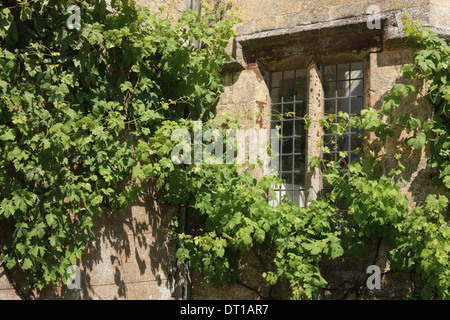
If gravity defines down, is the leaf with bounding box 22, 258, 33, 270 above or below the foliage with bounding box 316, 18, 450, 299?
below

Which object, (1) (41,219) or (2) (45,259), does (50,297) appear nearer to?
(2) (45,259)

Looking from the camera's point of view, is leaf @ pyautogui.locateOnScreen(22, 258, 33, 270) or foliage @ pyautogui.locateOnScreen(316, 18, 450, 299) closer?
leaf @ pyautogui.locateOnScreen(22, 258, 33, 270)

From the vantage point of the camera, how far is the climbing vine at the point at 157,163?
418 centimetres

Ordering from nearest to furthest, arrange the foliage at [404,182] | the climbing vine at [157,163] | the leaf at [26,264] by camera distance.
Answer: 1. the leaf at [26,264]
2. the climbing vine at [157,163]
3. the foliage at [404,182]

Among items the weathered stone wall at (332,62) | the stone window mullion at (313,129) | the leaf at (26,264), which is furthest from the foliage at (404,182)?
the leaf at (26,264)

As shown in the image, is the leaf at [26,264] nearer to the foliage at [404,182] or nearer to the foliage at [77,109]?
the foliage at [77,109]

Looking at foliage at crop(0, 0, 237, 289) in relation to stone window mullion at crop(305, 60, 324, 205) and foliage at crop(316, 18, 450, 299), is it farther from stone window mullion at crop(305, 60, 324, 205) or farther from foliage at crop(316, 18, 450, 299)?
foliage at crop(316, 18, 450, 299)

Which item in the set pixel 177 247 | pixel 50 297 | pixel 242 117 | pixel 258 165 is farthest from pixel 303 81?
pixel 50 297

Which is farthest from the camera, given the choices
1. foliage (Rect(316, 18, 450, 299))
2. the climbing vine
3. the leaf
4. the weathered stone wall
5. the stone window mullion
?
the stone window mullion

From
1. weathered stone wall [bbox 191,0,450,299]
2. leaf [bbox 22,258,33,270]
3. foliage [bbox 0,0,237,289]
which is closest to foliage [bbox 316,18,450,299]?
weathered stone wall [bbox 191,0,450,299]

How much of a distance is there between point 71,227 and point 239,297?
77.9 inches

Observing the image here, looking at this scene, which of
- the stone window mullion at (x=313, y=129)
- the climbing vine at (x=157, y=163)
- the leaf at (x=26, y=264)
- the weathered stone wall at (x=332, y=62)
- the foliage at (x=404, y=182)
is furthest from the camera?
the stone window mullion at (x=313, y=129)

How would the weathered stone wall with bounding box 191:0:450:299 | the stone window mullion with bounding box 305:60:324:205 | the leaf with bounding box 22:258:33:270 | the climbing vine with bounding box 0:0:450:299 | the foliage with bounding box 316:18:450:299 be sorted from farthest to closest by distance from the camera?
the stone window mullion with bounding box 305:60:324:205, the weathered stone wall with bounding box 191:0:450:299, the foliage with bounding box 316:18:450:299, the climbing vine with bounding box 0:0:450:299, the leaf with bounding box 22:258:33:270

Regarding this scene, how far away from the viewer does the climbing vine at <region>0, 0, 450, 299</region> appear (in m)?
4.18
